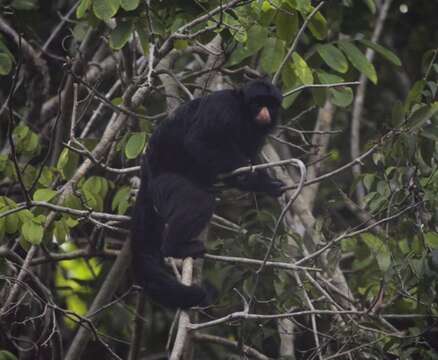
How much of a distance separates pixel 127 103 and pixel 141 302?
1485mm

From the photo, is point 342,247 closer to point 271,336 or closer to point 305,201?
point 271,336

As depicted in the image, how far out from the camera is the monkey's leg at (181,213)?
5816mm

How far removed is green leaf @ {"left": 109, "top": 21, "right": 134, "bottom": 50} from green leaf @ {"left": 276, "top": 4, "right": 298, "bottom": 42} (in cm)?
102

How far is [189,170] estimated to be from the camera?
6.19 meters

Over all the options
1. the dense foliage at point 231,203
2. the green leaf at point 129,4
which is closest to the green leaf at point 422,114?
the dense foliage at point 231,203

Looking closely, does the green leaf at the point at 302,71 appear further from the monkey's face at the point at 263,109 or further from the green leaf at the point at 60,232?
the green leaf at the point at 60,232

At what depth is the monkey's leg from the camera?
19.1 feet

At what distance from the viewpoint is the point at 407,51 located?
9.82 meters

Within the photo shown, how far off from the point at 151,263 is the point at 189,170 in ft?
2.59

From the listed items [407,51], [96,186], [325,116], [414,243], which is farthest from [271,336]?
[407,51]

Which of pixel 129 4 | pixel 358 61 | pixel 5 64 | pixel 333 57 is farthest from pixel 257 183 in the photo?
pixel 5 64

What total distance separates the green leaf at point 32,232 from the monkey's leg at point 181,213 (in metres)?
1.02

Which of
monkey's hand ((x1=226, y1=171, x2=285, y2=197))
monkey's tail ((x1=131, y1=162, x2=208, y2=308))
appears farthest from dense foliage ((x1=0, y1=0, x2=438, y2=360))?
monkey's hand ((x1=226, y1=171, x2=285, y2=197))

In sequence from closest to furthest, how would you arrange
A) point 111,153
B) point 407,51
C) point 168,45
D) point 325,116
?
1. point 168,45
2. point 111,153
3. point 325,116
4. point 407,51
